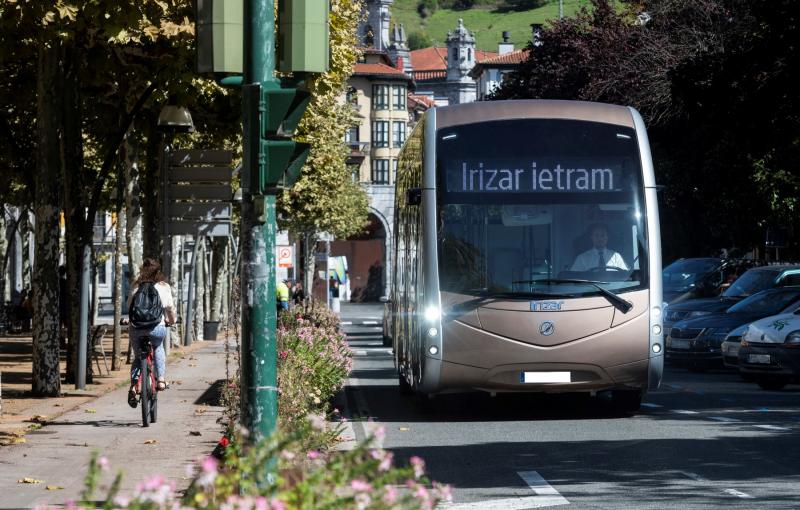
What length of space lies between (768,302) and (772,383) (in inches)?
181

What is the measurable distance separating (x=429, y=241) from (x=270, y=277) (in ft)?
26.3

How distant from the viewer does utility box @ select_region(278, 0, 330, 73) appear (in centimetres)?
971

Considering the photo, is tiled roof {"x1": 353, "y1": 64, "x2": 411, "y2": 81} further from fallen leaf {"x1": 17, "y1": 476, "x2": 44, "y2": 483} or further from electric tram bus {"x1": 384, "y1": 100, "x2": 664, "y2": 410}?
fallen leaf {"x1": 17, "y1": 476, "x2": 44, "y2": 483}

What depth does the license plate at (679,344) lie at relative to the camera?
28.7 meters

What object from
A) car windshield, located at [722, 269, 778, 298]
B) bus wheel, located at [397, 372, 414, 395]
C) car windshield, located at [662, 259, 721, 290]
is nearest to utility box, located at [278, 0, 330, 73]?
bus wheel, located at [397, 372, 414, 395]

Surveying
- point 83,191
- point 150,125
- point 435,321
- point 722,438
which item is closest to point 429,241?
point 435,321

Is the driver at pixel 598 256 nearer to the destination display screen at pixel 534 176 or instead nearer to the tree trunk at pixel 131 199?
the destination display screen at pixel 534 176

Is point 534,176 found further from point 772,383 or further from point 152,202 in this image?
point 152,202

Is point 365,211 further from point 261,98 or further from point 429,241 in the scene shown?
point 261,98

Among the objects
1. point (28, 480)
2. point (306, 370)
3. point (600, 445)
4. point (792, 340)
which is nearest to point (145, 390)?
point (306, 370)

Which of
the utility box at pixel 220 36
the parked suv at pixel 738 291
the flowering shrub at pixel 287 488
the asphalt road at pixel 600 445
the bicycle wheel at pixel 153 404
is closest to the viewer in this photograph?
the flowering shrub at pixel 287 488

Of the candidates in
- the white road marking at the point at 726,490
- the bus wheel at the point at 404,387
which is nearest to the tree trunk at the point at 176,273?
the bus wheel at the point at 404,387

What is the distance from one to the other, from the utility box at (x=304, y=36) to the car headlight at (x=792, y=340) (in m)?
14.7

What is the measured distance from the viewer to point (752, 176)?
4269 cm
